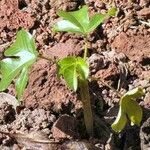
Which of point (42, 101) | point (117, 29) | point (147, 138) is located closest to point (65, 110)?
point (42, 101)

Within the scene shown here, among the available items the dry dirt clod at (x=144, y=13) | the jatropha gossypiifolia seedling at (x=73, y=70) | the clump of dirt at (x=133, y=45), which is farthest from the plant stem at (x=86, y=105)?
the dry dirt clod at (x=144, y=13)

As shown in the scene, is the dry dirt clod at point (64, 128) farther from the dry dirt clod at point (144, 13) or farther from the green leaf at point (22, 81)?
the dry dirt clod at point (144, 13)

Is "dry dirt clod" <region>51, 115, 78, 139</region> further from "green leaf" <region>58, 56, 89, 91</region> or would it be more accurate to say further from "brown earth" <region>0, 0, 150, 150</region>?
"green leaf" <region>58, 56, 89, 91</region>

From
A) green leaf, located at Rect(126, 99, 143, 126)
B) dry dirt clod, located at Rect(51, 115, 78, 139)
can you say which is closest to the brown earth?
dry dirt clod, located at Rect(51, 115, 78, 139)

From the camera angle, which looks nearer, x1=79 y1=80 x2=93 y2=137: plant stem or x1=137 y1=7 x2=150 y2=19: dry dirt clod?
Result: x1=79 y1=80 x2=93 y2=137: plant stem

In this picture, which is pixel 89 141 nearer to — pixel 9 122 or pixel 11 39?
pixel 9 122

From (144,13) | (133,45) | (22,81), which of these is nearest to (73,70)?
(22,81)

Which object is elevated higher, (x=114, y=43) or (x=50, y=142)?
(x=114, y=43)
